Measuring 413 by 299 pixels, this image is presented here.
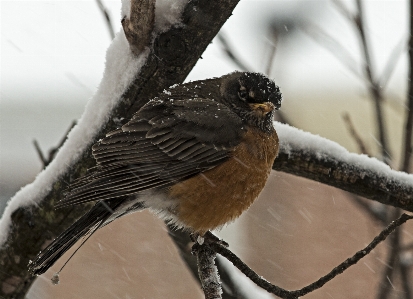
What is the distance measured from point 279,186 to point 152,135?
475 centimetres

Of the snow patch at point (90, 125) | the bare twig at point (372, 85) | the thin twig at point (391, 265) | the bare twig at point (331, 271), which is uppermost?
the snow patch at point (90, 125)

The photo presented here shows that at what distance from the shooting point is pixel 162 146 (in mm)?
3465

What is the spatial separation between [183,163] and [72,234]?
0.80m

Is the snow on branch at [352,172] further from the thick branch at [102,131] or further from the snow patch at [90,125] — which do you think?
the snow patch at [90,125]

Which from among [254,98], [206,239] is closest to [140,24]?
[254,98]

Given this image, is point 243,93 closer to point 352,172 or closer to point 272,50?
point 272,50

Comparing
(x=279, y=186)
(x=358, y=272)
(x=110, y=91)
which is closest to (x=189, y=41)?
(x=110, y=91)

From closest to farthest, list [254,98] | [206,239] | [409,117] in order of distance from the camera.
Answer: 1. [409,117]
2. [206,239]
3. [254,98]

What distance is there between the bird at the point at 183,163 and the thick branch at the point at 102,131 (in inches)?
4.0

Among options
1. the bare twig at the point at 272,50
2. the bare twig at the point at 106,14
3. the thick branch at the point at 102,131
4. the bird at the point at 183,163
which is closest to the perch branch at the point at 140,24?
the thick branch at the point at 102,131

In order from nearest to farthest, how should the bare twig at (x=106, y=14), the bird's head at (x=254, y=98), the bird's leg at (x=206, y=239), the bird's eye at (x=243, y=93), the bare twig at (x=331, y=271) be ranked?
the bare twig at (x=331, y=271), the bare twig at (x=106, y=14), the bird's leg at (x=206, y=239), the bird's head at (x=254, y=98), the bird's eye at (x=243, y=93)

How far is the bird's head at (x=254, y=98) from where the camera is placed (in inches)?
143

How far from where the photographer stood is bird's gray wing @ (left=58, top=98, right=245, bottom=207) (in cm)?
322

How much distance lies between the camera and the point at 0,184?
8.29 meters
